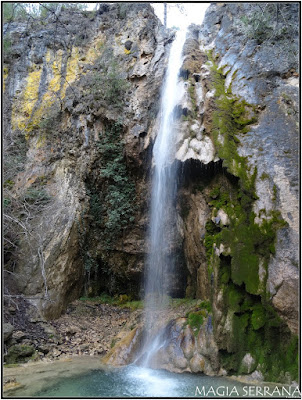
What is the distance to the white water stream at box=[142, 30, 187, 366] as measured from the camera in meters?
9.20

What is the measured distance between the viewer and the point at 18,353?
6.65 metres

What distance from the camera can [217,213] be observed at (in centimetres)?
748

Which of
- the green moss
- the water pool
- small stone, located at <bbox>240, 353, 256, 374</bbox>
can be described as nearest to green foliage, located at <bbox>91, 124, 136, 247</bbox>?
the green moss

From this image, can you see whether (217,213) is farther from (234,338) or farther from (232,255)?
(234,338)

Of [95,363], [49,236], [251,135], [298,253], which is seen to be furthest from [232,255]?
[49,236]

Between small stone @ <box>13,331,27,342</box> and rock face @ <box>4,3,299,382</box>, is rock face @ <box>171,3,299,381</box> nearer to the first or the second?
rock face @ <box>4,3,299,382</box>

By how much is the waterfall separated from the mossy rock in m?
3.37

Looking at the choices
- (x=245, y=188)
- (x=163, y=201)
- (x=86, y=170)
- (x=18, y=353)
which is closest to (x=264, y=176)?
(x=245, y=188)

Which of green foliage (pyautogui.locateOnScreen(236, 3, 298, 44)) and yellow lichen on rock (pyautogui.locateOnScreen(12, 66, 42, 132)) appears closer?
green foliage (pyautogui.locateOnScreen(236, 3, 298, 44))

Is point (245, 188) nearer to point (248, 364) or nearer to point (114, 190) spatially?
point (248, 364)

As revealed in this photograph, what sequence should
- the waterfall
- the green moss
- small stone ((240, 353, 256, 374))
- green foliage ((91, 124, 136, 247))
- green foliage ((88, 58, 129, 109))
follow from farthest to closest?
1. green foliage ((88, 58, 129, 109))
2. green foliage ((91, 124, 136, 247))
3. the waterfall
4. the green moss
5. small stone ((240, 353, 256, 374))

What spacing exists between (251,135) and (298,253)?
3.31 m

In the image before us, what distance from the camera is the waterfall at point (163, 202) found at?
30.2 ft

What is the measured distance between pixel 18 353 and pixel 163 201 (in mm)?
5647
